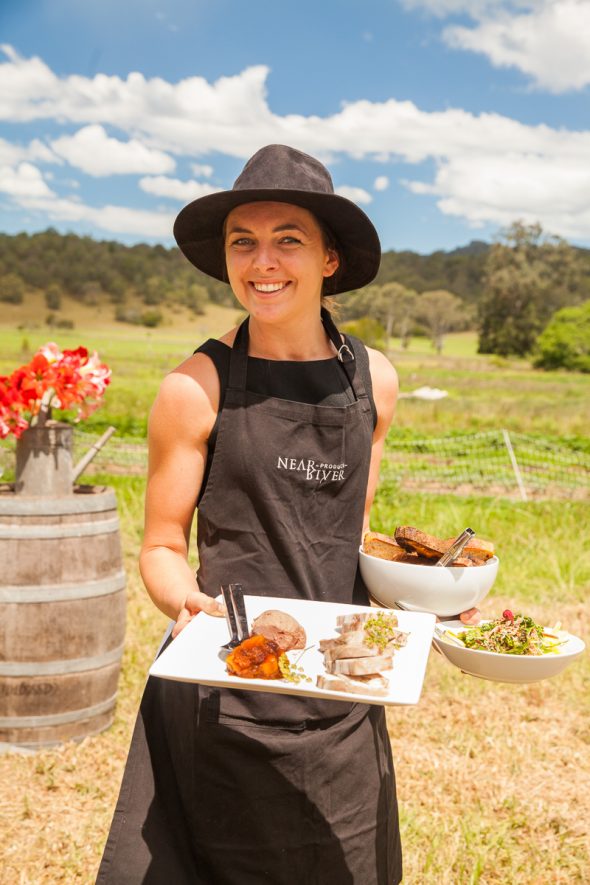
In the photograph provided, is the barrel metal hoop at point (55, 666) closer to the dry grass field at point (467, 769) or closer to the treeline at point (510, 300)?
the dry grass field at point (467, 769)

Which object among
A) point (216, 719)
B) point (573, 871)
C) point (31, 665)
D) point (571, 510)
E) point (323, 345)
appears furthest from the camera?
point (571, 510)

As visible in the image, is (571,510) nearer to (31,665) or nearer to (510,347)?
(31,665)

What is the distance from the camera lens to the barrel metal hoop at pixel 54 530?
3820mm

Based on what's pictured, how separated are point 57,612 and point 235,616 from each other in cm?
254

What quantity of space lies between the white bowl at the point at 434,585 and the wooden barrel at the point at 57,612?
2382 mm

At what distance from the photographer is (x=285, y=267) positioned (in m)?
1.88

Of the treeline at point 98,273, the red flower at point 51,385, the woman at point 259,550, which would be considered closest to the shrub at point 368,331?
the treeline at point 98,273

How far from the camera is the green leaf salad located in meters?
1.69

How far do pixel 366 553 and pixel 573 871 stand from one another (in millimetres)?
2186

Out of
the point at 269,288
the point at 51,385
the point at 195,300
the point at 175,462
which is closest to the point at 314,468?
the point at 175,462

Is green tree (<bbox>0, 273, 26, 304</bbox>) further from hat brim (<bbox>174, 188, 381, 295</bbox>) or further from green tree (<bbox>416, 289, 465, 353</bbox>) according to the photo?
hat brim (<bbox>174, 188, 381, 295</bbox>)

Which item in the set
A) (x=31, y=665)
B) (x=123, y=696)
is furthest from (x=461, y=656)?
(x=123, y=696)

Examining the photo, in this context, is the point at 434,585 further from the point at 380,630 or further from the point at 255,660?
the point at 255,660

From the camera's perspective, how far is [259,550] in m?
1.94
